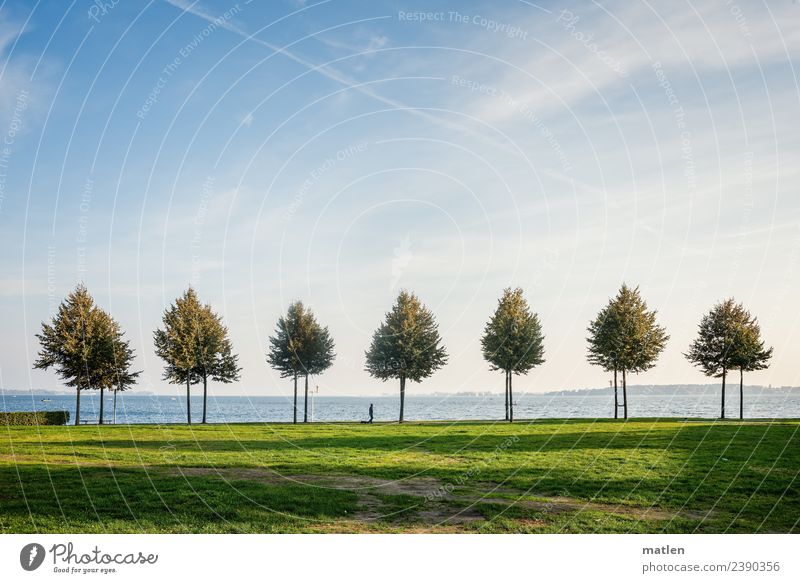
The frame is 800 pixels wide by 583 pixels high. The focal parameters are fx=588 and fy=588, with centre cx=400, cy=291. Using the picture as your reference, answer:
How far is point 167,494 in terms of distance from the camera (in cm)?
1482

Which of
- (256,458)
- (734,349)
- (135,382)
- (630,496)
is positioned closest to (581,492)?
(630,496)

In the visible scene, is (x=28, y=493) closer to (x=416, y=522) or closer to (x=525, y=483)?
(x=416, y=522)

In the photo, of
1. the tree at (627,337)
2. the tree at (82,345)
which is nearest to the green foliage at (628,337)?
the tree at (627,337)

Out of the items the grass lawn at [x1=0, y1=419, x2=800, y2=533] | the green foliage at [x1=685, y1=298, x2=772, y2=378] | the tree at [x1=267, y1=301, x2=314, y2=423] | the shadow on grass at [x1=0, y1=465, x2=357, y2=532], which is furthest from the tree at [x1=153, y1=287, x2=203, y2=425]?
the green foliage at [x1=685, y1=298, x2=772, y2=378]

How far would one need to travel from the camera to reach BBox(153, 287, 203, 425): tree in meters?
48.1

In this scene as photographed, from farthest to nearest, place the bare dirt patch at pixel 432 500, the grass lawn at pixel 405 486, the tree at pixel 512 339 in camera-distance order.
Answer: the tree at pixel 512 339
the bare dirt patch at pixel 432 500
the grass lawn at pixel 405 486

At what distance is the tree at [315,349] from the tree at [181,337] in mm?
9628

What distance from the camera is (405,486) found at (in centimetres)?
1659

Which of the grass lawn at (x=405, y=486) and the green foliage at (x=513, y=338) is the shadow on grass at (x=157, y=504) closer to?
the grass lawn at (x=405, y=486)

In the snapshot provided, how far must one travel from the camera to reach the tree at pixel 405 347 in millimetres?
51906

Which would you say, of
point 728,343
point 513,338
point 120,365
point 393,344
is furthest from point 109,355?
point 728,343

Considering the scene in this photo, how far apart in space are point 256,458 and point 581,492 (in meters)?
12.6

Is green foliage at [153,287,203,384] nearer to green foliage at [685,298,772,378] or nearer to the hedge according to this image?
the hedge

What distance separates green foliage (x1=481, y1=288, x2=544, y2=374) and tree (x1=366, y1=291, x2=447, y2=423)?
4864 mm
